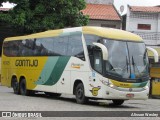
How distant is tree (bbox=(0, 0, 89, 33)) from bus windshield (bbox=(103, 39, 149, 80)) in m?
19.8

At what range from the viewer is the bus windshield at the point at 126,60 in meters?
18.8

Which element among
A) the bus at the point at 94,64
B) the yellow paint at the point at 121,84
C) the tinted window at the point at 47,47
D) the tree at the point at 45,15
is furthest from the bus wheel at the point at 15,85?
the tree at the point at 45,15

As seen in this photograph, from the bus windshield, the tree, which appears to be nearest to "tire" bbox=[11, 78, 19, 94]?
the bus windshield

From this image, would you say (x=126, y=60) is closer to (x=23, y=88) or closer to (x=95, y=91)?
(x=95, y=91)

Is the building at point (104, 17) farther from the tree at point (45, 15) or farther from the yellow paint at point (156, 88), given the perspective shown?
the yellow paint at point (156, 88)

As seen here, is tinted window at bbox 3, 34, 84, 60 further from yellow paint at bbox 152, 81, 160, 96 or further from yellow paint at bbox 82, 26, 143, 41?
yellow paint at bbox 152, 81, 160, 96

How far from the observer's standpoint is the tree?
38875 millimetres

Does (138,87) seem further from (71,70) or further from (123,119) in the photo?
(123,119)

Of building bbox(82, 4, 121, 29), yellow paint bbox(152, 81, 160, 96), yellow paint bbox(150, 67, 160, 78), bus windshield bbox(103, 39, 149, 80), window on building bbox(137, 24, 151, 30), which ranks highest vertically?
building bbox(82, 4, 121, 29)

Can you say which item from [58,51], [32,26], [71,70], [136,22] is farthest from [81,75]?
[136,22]

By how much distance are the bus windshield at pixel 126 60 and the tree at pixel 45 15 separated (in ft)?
65.1

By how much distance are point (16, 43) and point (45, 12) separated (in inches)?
525

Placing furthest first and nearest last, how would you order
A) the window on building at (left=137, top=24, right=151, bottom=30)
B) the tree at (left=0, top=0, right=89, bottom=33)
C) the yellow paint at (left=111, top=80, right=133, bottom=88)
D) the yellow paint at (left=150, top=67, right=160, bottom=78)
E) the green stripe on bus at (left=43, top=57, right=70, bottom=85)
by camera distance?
the window on building at (left=137, top=24, right=151, bottom=30)
the tree at (left=0, top=0, right=89, bottom=33)
the yellow paint at (left=150, top=67, right=160, bottom=78)
the green stripe on bus at (left=43, top=57, right=70, bottom=85)
the yellow paint at (left=111, top=80, right=133, bottom=88)

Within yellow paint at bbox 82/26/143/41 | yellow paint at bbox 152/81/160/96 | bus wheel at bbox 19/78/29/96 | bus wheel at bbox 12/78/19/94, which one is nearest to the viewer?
yellow paint at bbox 82/26/143/41
